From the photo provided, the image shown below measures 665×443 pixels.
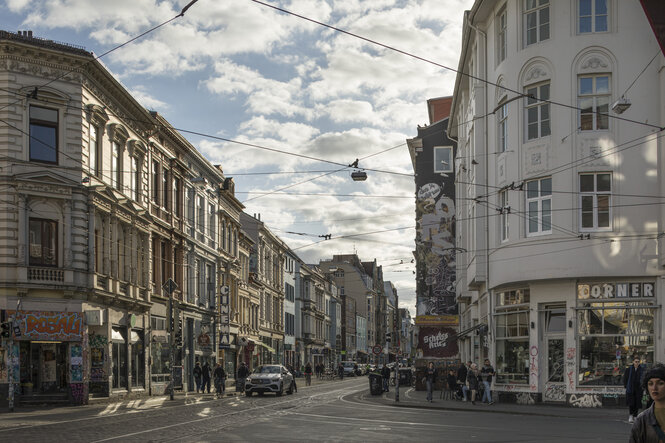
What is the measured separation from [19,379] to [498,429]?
19227 mm

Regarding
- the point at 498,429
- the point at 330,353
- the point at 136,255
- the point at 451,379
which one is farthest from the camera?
the point at 330,353

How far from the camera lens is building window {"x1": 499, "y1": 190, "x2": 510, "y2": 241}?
106ft

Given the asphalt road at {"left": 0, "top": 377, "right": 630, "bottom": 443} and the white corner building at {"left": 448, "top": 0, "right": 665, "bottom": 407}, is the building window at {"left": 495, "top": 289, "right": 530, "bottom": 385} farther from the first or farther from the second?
the asphalt road at {"left": 0, "top": 377, "right": 630, "bottom": 443}

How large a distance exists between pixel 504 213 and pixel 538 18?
731 cm

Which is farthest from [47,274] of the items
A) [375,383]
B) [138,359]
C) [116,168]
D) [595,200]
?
[595,200]

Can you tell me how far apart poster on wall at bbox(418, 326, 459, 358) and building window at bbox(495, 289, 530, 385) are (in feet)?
47.3

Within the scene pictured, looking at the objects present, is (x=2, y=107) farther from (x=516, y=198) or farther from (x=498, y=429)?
(x=498, y=429)

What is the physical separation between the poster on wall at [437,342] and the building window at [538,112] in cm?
1953

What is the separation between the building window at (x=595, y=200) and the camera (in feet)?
97.6

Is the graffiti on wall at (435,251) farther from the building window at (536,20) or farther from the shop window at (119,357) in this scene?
the building window at (536,20)

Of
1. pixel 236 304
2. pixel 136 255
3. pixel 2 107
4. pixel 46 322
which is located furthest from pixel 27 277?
pixel 236 304

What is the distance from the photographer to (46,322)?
3225 centimetres

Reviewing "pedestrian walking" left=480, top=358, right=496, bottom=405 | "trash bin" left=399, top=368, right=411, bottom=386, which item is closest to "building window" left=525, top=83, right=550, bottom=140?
"pedestrian walking" left=480, top=358, right=496, bottom=405

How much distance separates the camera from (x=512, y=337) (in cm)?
3275
